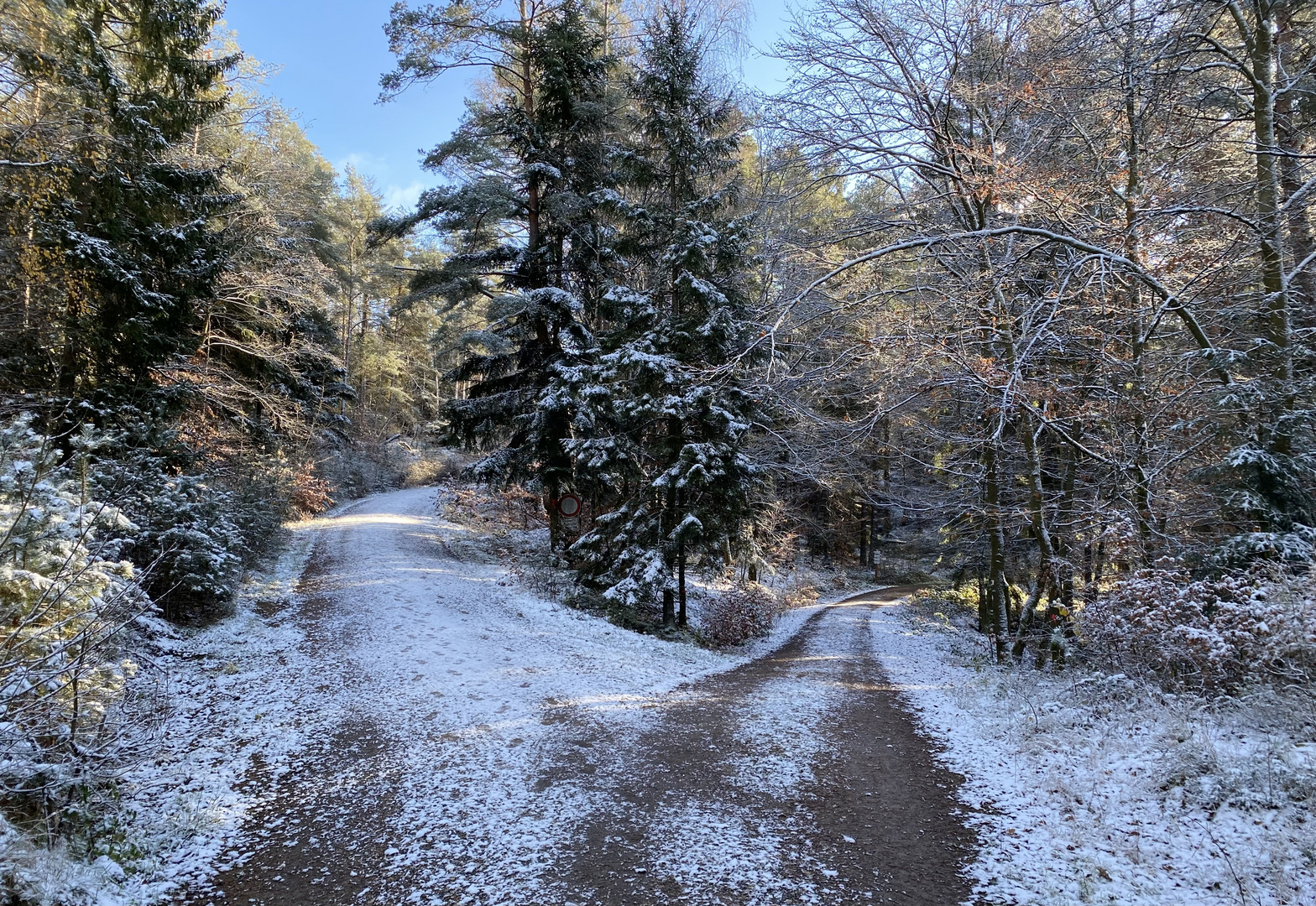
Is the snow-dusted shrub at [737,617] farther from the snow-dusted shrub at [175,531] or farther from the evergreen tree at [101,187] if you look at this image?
the evergreen tree at [101,187]

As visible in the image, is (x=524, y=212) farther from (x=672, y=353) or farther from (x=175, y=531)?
(x=175, y=531)

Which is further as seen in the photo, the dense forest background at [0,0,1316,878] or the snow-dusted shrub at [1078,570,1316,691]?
the dense forest background at [0,0,1316,878]

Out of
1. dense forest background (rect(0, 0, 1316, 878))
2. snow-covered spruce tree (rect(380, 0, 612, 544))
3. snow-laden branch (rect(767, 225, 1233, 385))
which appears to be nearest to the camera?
snow-laden branch (rect(767, 225, 1233, 385))

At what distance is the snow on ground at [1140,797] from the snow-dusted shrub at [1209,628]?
0.33 m

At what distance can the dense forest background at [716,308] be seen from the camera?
580cm

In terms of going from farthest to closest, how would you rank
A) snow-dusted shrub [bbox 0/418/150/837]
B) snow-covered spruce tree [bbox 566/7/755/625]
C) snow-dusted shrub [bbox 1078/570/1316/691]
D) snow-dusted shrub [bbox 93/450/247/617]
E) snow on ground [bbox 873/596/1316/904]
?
A: snow-covered spruce tree [bbox 566/7/755/625] < snow-dusted shrub [bbox 93/450/247/617] < snow-dusted shrub [bbox 1078/570/1316/691] < snow on ground [bbox 873/596/1316/904] < snow-dusted shrub [bbox 0/418/150/837]

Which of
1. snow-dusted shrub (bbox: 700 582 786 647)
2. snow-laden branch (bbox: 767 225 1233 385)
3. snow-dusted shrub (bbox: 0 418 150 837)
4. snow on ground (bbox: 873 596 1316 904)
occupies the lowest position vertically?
snow-dusted shrub (bbox: 700 582 786 647)

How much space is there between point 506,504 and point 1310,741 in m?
17.5

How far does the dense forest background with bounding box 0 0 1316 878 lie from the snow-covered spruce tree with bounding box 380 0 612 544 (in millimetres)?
109

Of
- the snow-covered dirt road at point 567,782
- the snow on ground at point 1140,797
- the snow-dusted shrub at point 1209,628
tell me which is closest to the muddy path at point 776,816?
the snow-covered dirt road at point 567,782

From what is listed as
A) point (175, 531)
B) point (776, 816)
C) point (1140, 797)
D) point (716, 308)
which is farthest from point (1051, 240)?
point (175, 531)

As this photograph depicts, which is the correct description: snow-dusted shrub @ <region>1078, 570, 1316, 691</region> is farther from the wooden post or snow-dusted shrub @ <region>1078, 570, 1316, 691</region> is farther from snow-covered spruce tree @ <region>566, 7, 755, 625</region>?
the wooden post

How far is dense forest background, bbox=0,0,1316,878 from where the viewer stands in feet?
19.0

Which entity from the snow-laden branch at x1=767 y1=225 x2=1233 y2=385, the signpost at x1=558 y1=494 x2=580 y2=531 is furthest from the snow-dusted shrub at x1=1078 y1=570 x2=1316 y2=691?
the signpost at x1=558 y1=494 x2=580 y2=531
